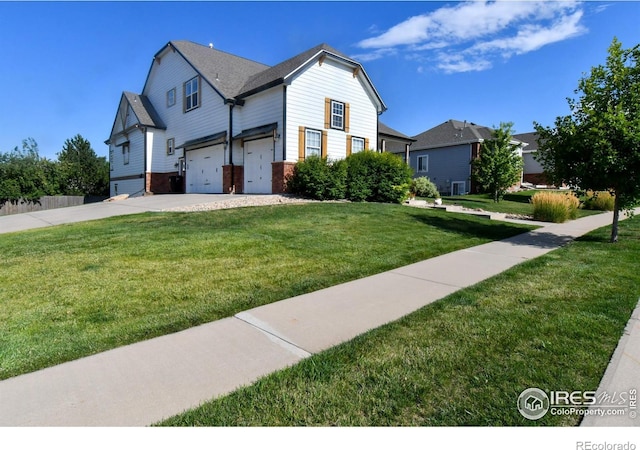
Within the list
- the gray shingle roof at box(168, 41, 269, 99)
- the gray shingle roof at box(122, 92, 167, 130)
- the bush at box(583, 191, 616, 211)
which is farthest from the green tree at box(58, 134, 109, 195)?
the bush at box(583, 191, 616, 211)

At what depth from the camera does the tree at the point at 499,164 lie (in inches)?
848

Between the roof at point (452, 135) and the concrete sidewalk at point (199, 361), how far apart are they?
27.0 metres

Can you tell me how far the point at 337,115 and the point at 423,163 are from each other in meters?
16.6

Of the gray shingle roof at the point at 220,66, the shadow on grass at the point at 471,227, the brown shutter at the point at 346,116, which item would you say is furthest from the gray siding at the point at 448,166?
the shadow on grass at the point at 471,227

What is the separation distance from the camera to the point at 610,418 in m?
2.23

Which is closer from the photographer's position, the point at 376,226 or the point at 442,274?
the point at 442,274

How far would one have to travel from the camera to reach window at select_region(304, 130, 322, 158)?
1695 centimetres

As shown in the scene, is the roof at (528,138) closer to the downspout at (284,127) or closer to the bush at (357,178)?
the bush at (357,178)

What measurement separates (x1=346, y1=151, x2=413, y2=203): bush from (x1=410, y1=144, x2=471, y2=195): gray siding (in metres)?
15.7

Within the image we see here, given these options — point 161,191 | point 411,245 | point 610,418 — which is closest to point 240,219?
point 411,245

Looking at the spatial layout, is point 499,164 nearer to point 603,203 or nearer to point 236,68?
point 603,203
